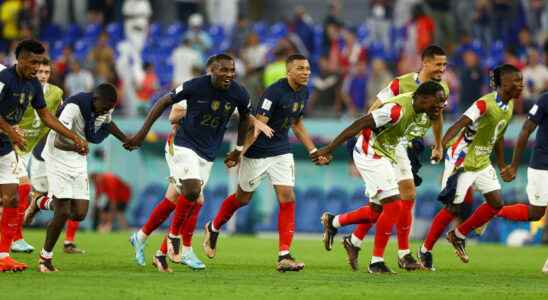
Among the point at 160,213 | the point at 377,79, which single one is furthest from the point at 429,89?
A: the point at 377,79

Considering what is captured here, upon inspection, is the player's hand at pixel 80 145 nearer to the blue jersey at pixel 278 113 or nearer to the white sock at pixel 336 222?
the blue jersey at pixel 278 113

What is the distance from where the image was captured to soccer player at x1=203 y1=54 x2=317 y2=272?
15355mm

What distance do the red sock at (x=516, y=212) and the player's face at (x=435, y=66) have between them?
224 cm

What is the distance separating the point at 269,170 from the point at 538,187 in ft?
11.6

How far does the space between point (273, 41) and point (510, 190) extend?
759cm

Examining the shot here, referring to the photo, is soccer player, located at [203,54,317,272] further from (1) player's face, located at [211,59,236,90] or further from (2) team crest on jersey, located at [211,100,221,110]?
(1) player's face, located at [211,59,236,90]

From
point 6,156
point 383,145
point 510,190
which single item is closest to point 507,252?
point 510,190

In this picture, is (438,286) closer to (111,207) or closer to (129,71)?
(111,207)

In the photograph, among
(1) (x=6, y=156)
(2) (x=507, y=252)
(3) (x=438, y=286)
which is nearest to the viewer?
(3) (x=438, y=286)

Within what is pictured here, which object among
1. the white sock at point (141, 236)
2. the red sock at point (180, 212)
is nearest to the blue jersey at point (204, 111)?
the red sock at point (180, 212)

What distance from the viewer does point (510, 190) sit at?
81.8 feet

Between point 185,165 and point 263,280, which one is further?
point 185,165

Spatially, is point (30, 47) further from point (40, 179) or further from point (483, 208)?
point (483, 208)

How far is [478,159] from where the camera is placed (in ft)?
54.5
